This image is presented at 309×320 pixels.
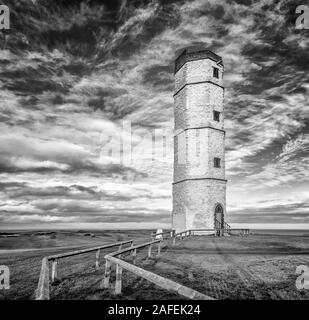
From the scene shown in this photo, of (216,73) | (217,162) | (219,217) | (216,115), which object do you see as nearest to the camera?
(219,217)

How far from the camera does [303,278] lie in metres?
7.44

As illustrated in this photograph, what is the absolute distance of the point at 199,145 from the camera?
88.2ft

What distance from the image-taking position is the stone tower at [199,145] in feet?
85.6

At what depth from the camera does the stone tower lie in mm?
26078

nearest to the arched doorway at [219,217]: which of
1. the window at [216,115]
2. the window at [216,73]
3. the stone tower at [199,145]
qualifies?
the stone tower at [199,145]

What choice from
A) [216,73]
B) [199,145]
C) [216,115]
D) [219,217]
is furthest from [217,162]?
[216,73]

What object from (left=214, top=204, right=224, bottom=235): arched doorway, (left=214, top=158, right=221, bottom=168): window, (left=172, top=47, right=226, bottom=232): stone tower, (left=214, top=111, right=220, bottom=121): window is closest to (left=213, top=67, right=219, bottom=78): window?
(left=172, top=47, right=226, bottom=232): stone tower

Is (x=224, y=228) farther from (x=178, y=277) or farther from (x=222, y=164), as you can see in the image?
(x=178, y=277)

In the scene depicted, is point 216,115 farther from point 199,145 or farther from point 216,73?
point 216,73

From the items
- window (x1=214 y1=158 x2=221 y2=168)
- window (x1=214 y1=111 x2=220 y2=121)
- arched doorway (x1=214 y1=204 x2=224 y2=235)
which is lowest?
arched doorway (x1=214 y1=204 x2=224 y2=235)

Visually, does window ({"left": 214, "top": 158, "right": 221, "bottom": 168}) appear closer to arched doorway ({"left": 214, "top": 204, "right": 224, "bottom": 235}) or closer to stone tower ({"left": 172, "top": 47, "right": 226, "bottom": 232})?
stone tower ({"left": 172, "top": 47, "right": 226, "bottom": 232})

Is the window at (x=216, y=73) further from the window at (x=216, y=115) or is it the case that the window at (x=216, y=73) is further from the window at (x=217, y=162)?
the window at (x=217, y=162)
